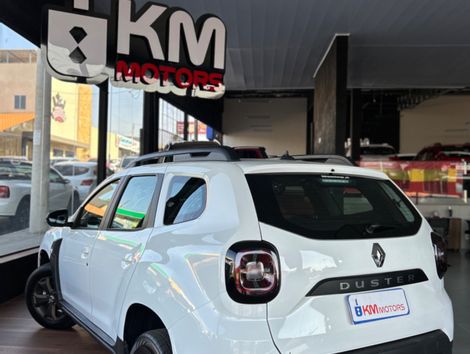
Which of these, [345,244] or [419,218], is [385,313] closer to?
[345,244]

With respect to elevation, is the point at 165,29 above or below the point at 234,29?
below

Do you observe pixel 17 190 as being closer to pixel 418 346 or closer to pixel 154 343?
pixel 154 343

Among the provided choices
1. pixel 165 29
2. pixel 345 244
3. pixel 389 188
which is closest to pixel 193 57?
pixel 165 29

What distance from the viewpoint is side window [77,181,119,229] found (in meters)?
3.35

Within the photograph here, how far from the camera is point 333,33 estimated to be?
9.67 m

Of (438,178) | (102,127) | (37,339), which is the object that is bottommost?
(37,339)

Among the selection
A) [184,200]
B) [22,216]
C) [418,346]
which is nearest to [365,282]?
[418,346]

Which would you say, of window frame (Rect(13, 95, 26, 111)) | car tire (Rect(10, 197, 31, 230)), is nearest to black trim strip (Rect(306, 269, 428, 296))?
car tire (Rect(10, 197, 31, 230))

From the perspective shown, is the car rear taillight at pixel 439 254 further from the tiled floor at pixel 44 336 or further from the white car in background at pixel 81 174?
the white car in background at pixel 81 174

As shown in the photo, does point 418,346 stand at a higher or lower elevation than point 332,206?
lower

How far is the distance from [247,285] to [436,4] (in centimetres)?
766

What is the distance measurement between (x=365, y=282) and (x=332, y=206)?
71 cm

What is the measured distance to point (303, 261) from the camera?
204 centimetres

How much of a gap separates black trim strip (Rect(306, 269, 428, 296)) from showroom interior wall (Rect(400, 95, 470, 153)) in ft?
76.9
